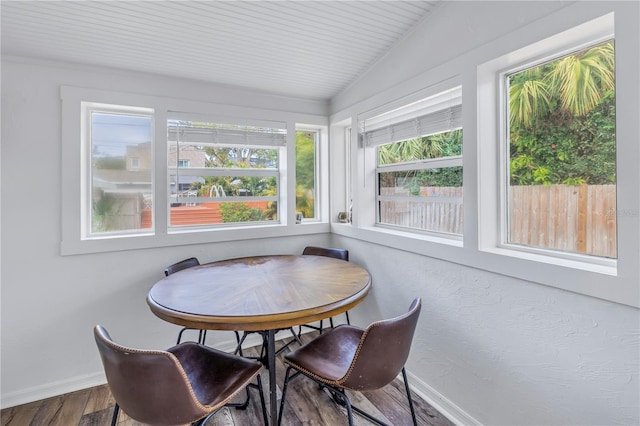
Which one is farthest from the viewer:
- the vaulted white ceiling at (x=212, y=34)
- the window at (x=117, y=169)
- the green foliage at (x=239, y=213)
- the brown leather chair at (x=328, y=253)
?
the green foliage at (x=239, y=213)

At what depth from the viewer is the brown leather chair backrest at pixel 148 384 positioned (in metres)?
1.05

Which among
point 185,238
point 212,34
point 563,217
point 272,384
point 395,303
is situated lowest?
point 272,384

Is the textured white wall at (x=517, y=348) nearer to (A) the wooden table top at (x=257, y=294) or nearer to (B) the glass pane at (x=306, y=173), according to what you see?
(A) the wooden table top at (x=257, y=294)

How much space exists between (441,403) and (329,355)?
852mm

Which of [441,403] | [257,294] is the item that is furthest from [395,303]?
[257,294]

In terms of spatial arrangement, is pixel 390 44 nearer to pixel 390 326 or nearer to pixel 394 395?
pixel 390 326

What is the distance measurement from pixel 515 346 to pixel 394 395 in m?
0.92

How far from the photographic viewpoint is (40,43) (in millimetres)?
1849

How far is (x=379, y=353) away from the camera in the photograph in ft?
4.12

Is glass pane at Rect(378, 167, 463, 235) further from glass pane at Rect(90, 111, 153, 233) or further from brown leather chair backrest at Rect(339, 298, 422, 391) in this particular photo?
glass pane at Rect(90, 111, 153, 233)

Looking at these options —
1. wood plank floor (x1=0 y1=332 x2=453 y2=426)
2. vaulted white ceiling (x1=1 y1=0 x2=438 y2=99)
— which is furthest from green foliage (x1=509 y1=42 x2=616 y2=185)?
wood plank floor (x1=0 y1=332 x2=453 y2=426)

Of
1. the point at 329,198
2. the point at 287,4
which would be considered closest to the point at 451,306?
the point at 329,198

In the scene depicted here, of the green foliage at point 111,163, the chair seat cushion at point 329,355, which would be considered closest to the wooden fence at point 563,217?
the chair seat cushion at point 329,355

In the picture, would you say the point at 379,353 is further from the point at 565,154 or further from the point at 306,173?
the point at 306,173
